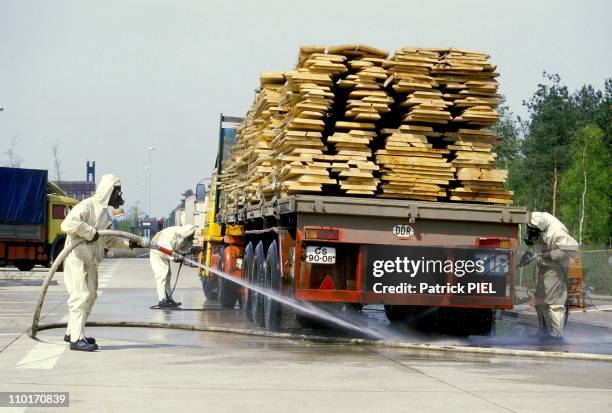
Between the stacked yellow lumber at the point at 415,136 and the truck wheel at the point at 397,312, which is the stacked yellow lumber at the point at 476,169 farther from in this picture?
the truck wheel at the point at 397,312

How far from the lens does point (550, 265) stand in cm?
1513

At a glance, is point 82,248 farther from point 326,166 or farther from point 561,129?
point 561,129

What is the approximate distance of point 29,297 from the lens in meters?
23.5

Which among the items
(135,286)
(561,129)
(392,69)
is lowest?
(135,286)

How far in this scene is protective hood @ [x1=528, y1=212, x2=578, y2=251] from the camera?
49.1ft

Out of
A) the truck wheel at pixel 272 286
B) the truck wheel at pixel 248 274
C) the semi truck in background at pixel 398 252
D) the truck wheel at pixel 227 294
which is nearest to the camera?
the semi truck in background at pixel 398 252

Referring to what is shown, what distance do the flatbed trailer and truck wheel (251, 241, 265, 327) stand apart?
1.82 m

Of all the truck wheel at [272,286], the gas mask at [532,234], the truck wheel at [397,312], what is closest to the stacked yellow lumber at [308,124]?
the truck wheel at [272,286]

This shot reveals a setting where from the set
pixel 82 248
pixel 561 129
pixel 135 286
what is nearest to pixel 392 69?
pixel 82 248

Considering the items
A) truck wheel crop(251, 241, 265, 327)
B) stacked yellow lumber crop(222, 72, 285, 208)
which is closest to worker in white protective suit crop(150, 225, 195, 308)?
stacked yellow lumber crop(222, 72, 285, 208)

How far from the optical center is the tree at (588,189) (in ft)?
251

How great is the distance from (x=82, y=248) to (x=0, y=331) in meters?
2.89

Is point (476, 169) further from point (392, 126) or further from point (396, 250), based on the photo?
point (396, 250)

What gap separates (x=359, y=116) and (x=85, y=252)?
378 cm
